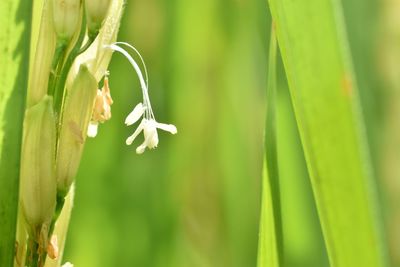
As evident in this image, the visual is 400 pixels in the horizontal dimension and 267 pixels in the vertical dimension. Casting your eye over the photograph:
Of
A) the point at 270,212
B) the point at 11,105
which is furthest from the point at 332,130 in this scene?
the point at 11,105

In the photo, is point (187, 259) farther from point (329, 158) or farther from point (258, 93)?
point (329, 158)

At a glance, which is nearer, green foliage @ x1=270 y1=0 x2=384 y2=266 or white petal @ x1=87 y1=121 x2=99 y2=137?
green foliage @ x1=270 y1=0 x2=384 y2=266

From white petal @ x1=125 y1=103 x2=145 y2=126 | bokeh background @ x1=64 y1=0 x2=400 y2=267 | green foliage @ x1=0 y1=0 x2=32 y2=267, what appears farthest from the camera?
bokeh background @ x1=64 y1=0 x2=400 y2=267

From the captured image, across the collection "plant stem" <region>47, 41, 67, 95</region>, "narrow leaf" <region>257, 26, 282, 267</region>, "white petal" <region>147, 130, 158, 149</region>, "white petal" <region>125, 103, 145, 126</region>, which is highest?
"plant stem" <region>47, 41, 67, 95</region>

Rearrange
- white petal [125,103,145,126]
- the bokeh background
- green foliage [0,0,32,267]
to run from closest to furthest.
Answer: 1. green foliage [0,0,32,267]
2. white petal [125,103,145,126]
3. the bokeh background

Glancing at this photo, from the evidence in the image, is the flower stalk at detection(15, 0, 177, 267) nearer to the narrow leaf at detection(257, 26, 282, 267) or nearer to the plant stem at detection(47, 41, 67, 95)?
the plant stem at detection(47, 41, 67, 95)

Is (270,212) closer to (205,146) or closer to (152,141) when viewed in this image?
(152,141)

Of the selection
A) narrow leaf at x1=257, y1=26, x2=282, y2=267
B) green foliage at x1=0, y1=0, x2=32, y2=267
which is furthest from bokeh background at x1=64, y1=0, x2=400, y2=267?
green foliage at x1=0, y1=0, x2=32, y2=267

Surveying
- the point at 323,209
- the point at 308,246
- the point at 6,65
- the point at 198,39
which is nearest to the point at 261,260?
the point at 323,209

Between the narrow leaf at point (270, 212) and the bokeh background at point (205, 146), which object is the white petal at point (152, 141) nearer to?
the narrow leaf at point (270, 212)
